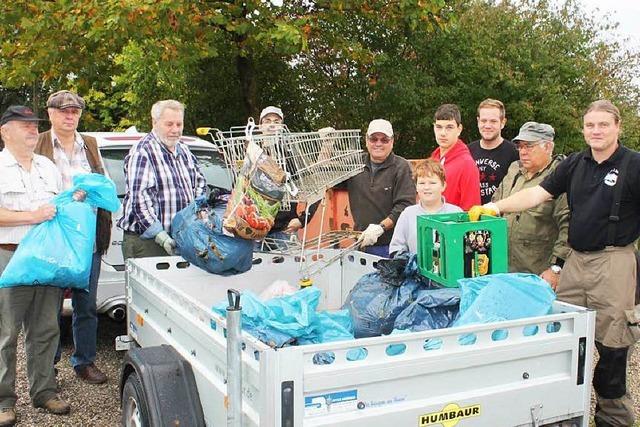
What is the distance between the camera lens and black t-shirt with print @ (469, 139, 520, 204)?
204 inches

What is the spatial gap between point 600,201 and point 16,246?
3.58 m

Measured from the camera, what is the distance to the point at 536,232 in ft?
14.3

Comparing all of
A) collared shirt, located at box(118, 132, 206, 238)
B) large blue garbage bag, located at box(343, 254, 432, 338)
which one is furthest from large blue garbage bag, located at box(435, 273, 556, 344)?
collared shirt, located at box(118, 132, 206, 238)

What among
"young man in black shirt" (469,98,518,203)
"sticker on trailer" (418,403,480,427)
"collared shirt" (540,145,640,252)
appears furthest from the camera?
"young man in black shirt" (469,98,518,203)

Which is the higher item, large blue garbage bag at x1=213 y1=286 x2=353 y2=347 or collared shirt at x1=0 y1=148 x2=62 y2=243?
collared shirt at x1=0 y1=148 x2=62 y2=243

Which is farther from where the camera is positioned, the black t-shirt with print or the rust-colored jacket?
the black t-shirt with print

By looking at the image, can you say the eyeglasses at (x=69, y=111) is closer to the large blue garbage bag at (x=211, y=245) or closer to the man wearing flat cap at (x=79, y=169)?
the man wearing flat cap at (x=79, y=169)

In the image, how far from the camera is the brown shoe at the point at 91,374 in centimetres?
494

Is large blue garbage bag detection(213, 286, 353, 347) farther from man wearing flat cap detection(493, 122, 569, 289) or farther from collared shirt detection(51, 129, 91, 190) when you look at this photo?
collared shirt detection(51, 129, 91, 190)

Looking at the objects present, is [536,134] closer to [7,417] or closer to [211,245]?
[211,245]

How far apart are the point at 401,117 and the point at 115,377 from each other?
26.7ft

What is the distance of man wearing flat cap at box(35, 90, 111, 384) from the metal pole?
269 cm

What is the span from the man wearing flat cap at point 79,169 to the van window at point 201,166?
652 millimetres

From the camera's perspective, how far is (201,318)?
296cm
